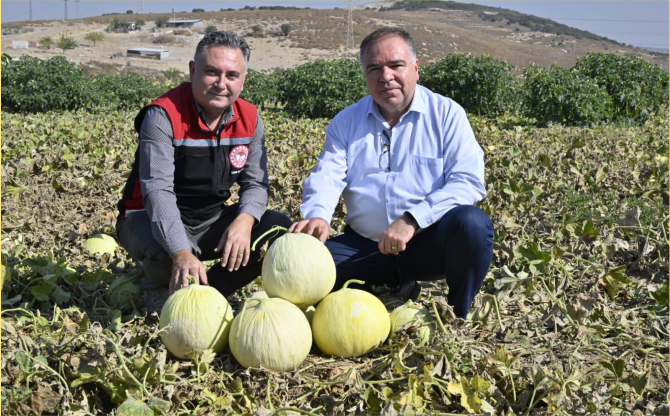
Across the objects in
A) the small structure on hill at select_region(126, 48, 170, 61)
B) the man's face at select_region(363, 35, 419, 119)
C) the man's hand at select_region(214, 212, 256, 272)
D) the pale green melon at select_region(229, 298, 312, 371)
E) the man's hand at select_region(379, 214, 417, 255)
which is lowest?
the small structure on hill at select_region(126, 48, 170, 61)

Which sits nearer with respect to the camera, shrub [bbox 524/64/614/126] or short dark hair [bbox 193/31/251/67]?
short dark hair [bbox 193/31/251/67]

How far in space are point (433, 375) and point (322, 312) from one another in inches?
21.1

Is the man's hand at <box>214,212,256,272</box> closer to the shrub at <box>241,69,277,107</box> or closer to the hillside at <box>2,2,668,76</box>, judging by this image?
the shrub at <box>241,69,277,107</box>

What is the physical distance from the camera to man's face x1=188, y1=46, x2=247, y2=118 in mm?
3307

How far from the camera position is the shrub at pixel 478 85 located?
1348cm

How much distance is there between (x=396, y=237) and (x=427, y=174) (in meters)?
0.50

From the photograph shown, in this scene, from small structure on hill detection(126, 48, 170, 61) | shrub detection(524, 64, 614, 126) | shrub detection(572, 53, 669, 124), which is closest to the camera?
shrub detection(524, 64, 614, 126)

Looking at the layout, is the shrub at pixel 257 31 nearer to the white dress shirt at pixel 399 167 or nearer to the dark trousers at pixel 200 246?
A: the dark trousers at pixel 200 246

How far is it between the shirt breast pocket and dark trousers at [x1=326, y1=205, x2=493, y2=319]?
0.21 m

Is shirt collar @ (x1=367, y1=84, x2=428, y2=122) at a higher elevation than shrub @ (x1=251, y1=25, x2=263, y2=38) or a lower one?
lower

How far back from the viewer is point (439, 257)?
10.7ft

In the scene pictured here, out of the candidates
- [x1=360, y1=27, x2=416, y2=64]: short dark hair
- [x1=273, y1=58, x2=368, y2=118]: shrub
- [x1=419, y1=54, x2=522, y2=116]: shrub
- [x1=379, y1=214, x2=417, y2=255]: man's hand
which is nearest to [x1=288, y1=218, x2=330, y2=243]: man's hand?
[x1=379, y1=214, x2=417, y2=255]: man's hand

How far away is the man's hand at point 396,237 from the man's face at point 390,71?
0.68 m

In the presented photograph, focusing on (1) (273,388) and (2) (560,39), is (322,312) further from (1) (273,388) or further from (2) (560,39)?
(2) (560,39)
